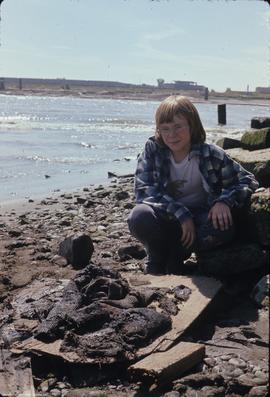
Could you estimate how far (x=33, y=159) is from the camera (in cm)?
1792

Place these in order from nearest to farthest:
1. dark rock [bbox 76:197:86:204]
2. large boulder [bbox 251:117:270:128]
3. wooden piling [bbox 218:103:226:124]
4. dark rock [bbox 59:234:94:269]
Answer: dark rock [bbox 59:234:94:269], dark rock [bbox 76:197:86:204], large boulder [bbox 251:117:270:128], wooden piling [bbox 218:103:226:124]

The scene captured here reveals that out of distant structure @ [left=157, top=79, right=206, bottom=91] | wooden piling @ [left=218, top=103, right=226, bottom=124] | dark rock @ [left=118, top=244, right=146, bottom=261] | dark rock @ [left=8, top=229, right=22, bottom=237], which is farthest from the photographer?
distant structure @ [left=157, top=79, right=206, bottom=91]

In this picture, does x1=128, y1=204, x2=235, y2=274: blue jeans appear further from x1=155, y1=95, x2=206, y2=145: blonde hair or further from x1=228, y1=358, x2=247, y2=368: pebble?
x1=228, y1=358, x2=247, y2=368: pebble

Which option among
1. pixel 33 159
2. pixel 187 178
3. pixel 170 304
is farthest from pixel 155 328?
pixel 33 159

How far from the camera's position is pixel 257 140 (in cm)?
686

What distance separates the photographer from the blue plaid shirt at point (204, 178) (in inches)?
191

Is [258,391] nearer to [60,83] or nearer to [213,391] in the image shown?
[213,391]

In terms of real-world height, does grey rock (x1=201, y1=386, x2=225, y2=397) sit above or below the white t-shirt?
below

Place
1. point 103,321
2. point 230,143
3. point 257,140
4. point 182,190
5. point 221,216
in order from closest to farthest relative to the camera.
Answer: point 103,321 → point 221,216 → point 182,190 → point 257,140 → point 230,143

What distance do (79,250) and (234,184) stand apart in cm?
190

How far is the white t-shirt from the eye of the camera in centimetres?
511

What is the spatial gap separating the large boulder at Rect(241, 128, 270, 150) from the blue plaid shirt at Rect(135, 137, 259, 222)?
180 centimetres

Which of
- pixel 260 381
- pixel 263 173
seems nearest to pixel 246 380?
pixel 260 381

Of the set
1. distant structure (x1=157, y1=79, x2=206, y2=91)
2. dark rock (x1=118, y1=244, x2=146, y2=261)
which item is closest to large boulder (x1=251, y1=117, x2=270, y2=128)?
dark rock (x1=118, y1=244, x2=146, y2=261)
